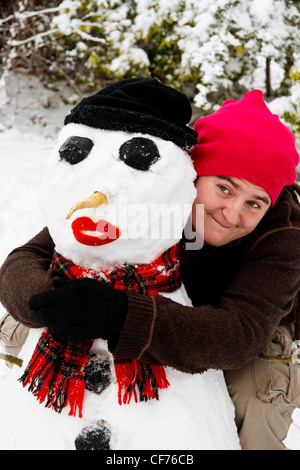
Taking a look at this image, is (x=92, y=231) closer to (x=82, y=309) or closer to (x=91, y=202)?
(x=91, y=202)

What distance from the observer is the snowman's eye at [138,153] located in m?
1.02

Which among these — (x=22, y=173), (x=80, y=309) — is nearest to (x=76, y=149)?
(x=80, y=309)

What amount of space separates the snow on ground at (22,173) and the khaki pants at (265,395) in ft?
1.97

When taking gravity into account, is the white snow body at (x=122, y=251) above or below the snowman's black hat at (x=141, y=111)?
below

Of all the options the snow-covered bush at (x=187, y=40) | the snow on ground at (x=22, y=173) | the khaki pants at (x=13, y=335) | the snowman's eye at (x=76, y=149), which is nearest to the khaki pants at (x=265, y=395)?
the snow on ground at (x=22, y=173)

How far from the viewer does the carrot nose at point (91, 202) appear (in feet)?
3.13

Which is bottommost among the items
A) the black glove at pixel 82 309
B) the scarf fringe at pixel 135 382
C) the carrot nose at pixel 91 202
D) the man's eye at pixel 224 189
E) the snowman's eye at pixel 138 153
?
the scarf fringe at pixel 135 382

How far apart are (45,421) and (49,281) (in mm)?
349

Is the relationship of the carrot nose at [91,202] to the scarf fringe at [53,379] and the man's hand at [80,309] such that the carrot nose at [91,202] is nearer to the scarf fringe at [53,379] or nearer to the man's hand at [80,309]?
the man's hand at [80,309]

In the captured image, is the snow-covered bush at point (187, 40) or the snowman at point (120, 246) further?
the snow-covered bush at point (187, 40)

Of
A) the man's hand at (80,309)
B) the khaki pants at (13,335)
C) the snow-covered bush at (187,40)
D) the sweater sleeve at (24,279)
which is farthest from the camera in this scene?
the snow-covered bush at (187,40)

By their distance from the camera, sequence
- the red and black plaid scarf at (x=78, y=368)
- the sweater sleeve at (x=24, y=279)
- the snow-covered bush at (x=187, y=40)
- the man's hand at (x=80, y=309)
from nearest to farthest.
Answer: the man's hand at (x=80, y=309) → the red and black plaid scarf at (x=78, y=368) → the sweater sleeve at (x=24, y=279) → the snow-covered bush at (x=187, y=40)

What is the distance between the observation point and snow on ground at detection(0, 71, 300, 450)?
3.63 feet

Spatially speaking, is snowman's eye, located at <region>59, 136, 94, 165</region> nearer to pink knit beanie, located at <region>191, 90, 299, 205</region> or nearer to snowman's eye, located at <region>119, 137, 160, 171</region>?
snowman's eye, located at <region>119, 137, 160, 171</region>
